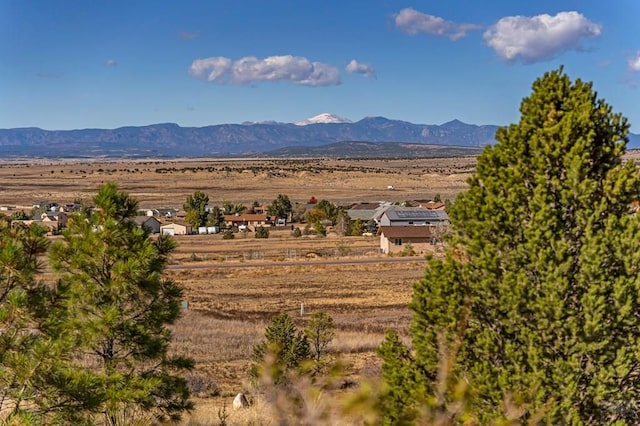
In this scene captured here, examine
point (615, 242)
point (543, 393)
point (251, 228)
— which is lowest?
point (251, 228)

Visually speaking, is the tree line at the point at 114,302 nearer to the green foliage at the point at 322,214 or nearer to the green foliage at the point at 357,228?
the green foliage at the point at 357,228

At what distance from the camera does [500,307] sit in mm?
6871

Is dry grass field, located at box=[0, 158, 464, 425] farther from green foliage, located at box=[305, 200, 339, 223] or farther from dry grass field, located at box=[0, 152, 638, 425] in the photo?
Answer: green foliage, located at box=[305, 200, 339, 223]

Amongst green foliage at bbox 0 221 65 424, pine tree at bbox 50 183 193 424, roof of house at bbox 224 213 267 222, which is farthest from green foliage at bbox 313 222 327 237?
green foliage at bbox 0 221 65 424

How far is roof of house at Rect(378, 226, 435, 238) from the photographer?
6796 centimetres

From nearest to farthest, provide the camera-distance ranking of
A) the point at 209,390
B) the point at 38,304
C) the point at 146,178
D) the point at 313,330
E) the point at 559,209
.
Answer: the point at 559,209 < the point at 38,304 < the point at 209,390 < the point at 313,330 < the point at 146,178

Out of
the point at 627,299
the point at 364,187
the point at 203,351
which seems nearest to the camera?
the point at 627,299

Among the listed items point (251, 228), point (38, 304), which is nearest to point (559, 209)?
point (38, 304)

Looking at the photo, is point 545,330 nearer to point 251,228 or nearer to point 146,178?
point 251,228

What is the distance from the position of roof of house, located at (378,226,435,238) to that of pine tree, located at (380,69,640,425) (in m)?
60.5

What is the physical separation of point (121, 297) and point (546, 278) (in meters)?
6.85

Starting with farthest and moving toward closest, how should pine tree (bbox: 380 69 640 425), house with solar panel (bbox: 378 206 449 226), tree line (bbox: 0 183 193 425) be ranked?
house with solar panel (bbox: 378 206 449 226) < tree line (bbox: 0 183 193 425) < pine tree (bbox: 380 69 640 425)

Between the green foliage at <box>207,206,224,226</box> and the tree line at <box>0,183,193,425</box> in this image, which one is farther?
the green foliage at <box>207,206,224,226</box>

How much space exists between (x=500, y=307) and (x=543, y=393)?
98 centimetres
